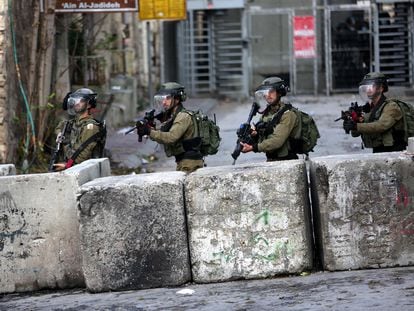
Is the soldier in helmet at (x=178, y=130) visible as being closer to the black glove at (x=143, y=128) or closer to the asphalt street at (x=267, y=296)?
the black glove at (x=143, y=128)

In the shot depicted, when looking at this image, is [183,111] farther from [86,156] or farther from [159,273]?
[159,273]

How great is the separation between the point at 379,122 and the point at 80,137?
9.16 ft

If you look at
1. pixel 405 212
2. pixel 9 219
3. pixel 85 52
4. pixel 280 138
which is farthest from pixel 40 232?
pixel 85 52

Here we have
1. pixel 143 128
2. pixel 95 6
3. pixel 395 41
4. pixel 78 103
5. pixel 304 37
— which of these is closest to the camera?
pixel 143 128

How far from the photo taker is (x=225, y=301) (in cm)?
725

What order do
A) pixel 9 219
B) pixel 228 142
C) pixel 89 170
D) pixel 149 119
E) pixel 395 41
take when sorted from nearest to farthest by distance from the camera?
pixel 9 219 < pixel 89 170 < pixel 149 119 < pixel 228 142 < pixel 395 41

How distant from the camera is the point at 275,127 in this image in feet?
29.6

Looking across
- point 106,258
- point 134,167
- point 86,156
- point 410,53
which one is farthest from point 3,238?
point 410,53

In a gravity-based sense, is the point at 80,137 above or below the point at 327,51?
below

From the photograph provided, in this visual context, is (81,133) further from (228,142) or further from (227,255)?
(228,142)

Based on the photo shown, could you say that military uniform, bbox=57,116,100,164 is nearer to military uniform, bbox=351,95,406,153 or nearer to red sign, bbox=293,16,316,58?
military uniform, bbox=351,95,406,153

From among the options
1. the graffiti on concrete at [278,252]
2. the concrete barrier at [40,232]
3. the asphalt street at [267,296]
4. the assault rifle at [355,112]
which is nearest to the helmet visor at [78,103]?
the concrete barrier at [40,232]

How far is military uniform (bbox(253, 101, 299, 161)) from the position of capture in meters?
8.93

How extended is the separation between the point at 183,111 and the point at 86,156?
111cm
